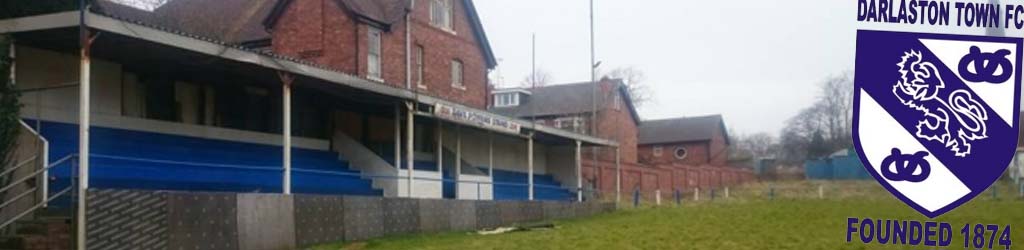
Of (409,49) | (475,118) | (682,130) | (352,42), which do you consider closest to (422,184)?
(475,118)

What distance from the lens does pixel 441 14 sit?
32.5m

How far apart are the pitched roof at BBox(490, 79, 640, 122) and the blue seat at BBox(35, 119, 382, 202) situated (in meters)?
36.1

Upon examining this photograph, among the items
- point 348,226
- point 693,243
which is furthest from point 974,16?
point 348,226

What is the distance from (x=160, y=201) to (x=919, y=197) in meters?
10.1

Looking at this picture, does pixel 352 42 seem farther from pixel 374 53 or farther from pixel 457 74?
pixel 457 74

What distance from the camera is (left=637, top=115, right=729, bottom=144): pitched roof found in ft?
236

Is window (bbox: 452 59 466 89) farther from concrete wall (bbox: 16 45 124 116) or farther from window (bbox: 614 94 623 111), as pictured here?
window (bbox: 614 94 623 111)

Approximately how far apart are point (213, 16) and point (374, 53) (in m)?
10.2

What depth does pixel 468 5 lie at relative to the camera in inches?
1316

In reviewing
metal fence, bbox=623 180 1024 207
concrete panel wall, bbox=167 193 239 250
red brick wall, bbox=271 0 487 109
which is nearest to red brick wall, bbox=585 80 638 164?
metal fence, bbox=623 180 1024 207

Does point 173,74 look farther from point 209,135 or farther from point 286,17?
point 286,17

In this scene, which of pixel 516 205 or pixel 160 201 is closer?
pixel 160 201

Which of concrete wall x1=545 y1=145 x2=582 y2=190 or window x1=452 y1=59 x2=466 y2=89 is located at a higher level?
window x1=452 y1=59 x2=466 y2=89

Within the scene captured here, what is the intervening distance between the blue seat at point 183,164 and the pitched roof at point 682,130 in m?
51.1
